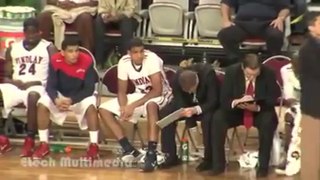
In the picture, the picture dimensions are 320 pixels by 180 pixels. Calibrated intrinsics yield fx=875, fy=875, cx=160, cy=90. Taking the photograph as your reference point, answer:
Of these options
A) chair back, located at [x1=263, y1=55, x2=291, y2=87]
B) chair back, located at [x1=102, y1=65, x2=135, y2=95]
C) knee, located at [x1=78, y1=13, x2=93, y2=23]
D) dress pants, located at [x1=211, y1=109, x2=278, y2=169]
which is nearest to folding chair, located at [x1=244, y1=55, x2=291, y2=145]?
chair back, located at [x1=263, y1=55, x2=291, y2=87]

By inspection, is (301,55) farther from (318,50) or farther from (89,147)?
(89,147)

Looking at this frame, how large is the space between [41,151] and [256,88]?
1.98 meters

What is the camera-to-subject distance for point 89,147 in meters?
7.62

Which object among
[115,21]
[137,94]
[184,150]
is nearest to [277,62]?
[184,150]

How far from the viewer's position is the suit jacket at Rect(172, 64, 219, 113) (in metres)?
7.28

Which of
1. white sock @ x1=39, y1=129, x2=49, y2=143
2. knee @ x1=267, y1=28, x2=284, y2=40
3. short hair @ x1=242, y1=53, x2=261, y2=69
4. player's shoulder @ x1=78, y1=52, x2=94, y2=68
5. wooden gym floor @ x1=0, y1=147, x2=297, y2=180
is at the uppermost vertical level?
knee @ x1=267, y1=28, x2=284, y2=40

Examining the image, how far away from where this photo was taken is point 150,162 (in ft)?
24.1

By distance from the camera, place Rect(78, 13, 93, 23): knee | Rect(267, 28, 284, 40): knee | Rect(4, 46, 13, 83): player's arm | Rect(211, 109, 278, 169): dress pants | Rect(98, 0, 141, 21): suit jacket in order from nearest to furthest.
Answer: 1. Rect(211, 109, 278, 169): dress pants
2. Rect(4, 46, 13, 83): player's arm
3. Rect(267, 28, 284, 40): knee
4. Rect(78, 13, 93, 23): knee
5. Rect(98, 0, 141, 21): suit jacket

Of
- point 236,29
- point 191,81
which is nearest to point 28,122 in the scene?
point 191,81

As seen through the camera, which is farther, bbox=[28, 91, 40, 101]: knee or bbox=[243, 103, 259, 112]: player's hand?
bbox=[28, 91, 40, 101]: knee

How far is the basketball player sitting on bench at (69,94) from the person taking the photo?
25.0 ft

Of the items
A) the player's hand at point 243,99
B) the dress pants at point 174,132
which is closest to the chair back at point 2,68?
the dress pants at point 174,132

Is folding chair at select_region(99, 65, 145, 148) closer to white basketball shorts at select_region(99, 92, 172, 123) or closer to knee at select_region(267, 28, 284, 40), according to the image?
white basketball shorts at select_region(99, 92, 172, 123)

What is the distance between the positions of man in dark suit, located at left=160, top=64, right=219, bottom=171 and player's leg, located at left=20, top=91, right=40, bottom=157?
1.15 meters
